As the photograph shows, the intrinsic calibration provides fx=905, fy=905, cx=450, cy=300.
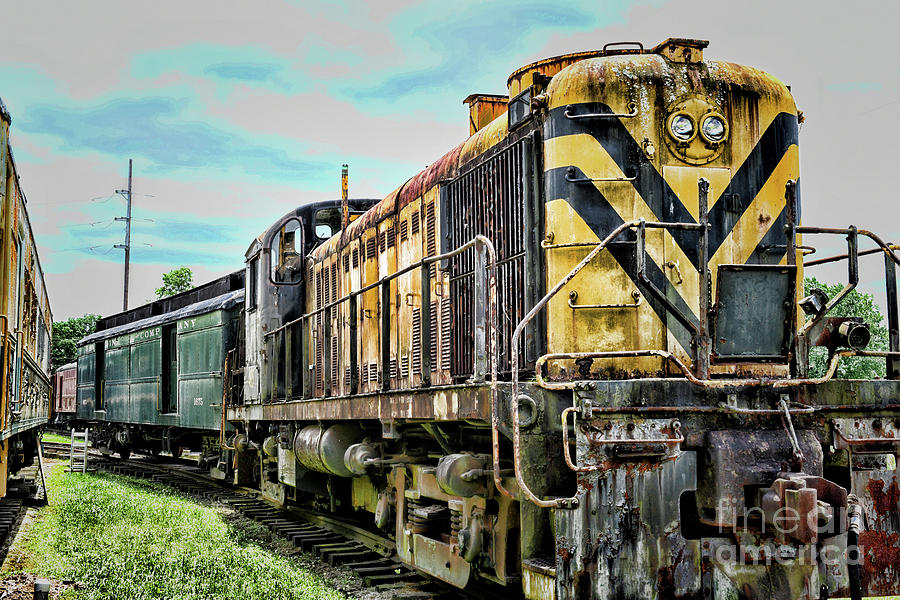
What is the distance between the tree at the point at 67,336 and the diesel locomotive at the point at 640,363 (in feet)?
185

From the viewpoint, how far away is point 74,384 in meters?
29.8

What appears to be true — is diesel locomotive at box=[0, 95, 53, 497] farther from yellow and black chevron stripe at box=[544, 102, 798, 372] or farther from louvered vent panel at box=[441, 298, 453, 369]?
yellow and black chevron stripe at box=[544, 102, 798, 372]

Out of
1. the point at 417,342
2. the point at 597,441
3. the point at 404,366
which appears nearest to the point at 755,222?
the point at 597,441

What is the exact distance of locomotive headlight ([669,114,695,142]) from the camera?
18.2 ft

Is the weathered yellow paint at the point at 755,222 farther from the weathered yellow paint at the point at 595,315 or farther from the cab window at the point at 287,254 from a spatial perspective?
the cab window at the point at 287,254

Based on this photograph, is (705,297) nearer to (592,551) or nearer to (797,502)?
(797,502)

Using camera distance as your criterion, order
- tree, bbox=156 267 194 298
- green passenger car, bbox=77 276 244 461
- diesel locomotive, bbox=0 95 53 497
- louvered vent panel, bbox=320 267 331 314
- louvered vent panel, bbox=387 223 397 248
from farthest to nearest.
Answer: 1. tree, bbox=156 267 194 298
2. green passenger car, bbox=77 276 244 461
3. louvered vent panel, bbox=320 267 331 314
4. louvered vent panel, bbox=387 223 397 248
5. diesel locomotive, bbox=0 95 53 497

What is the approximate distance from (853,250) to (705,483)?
1.60 metres

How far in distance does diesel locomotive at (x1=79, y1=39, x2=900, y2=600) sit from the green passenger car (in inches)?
334

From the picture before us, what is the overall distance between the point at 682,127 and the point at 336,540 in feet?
19.2

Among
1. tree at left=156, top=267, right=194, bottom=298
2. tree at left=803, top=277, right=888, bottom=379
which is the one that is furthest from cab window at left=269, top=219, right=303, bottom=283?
tree at left=156, top=267, right=194, bottom=298

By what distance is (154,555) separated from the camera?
8.42 metres

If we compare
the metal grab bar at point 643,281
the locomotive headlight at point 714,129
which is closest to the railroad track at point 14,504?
the metal grab bar at point 643,281

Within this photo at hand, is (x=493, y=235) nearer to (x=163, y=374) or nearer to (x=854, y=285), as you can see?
(x=854, y=285)
